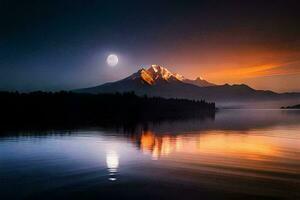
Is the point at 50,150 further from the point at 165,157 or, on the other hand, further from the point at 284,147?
the point at 284,147

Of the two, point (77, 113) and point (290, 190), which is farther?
point (77, 113)

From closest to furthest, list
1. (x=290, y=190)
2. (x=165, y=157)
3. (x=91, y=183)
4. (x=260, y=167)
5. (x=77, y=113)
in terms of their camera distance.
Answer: (x=290, y=190), (x=91, y=183), (x=260, y=167), (x=165, y=157), (x=77, y=113)

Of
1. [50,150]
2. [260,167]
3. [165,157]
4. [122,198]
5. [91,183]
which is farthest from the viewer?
[50,150]

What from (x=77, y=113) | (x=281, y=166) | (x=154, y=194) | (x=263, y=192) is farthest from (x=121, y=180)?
(x=77, y=113)

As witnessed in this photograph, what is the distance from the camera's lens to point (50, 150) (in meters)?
44.3

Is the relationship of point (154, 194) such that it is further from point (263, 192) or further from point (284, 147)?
point (284, 147)

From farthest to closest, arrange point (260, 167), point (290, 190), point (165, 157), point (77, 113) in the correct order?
point (77, 113) → point (165, 157) → point (260, 167) → point (290, 190)

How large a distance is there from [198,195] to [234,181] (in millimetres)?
4405

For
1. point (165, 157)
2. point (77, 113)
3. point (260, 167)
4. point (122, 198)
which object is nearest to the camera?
point (122, 198)

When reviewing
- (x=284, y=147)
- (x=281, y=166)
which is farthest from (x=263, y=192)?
(x=284, y=147)

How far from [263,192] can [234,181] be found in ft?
9.98

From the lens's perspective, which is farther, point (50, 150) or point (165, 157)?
Answer: point (50, 150)

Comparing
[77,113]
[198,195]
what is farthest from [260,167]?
[77,113]

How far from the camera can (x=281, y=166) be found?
31.5 meters
